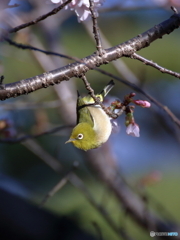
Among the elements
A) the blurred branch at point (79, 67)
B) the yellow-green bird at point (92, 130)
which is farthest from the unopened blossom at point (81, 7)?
the yellow-green bird at point (92, 130)

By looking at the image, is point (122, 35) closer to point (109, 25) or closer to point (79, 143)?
point (109, 25)

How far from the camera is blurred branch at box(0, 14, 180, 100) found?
5.12ft

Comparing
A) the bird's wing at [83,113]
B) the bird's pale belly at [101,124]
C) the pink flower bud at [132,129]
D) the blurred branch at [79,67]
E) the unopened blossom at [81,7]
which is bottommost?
the pink flower bud at [132,129]

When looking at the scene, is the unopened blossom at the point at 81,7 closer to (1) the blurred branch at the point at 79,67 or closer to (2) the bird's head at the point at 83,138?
(1) the blurred branch at the point at 79,67

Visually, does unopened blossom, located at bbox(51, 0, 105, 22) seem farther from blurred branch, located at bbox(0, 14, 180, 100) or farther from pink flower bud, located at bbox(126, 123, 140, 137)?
pink flower bud, located at bbox(126, 123, 140, 137)

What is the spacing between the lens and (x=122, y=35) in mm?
9891

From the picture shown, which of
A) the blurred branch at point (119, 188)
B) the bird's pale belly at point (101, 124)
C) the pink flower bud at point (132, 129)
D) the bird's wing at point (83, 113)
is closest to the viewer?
the pink flower bud at point (132, 129)

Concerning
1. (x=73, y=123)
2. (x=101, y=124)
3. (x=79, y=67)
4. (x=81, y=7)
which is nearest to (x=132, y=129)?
(x=101, y=124)

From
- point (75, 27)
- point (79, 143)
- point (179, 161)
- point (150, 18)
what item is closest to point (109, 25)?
point (75, 27)

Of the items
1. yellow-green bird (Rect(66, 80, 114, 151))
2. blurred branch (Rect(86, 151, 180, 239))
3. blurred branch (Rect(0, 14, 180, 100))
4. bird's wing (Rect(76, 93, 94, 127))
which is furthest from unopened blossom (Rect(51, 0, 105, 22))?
blurred branch (Rect(86, 151, 180, 239))

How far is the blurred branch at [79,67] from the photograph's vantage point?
1562 mm

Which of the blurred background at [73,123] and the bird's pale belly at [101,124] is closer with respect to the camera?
the bird's pale belly at [101,124]

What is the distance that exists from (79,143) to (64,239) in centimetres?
67

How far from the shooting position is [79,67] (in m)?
1.59
